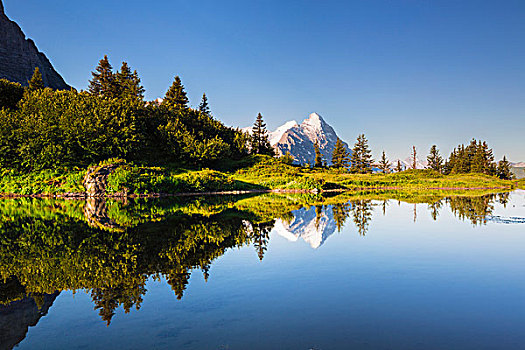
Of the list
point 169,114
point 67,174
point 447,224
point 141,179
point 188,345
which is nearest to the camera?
point 188,345

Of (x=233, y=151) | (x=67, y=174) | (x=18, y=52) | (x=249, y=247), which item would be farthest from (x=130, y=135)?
(x=18, y=52)

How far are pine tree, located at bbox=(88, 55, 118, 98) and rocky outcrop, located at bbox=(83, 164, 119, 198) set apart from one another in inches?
1569

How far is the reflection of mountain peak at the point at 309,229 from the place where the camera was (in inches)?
472

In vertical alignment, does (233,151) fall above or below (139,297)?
above

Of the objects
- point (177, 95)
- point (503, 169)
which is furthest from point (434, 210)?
point (503, 169)

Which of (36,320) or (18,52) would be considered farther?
(18,52)

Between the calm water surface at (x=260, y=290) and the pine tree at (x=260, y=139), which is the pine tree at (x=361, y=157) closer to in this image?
the pine tree at (x=260, y=139)

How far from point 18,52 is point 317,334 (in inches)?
5292

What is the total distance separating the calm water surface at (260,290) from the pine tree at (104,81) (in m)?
67.8

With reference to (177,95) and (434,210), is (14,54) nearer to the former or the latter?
(177,95)

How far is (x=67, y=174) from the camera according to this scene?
132ft

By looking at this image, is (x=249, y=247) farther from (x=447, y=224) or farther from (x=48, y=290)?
(x=447, y=224)

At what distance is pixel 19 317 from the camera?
212 inches

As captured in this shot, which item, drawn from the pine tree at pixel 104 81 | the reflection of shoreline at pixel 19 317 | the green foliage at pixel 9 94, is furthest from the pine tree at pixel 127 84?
the reflection of shoreline at pixel 19 317
